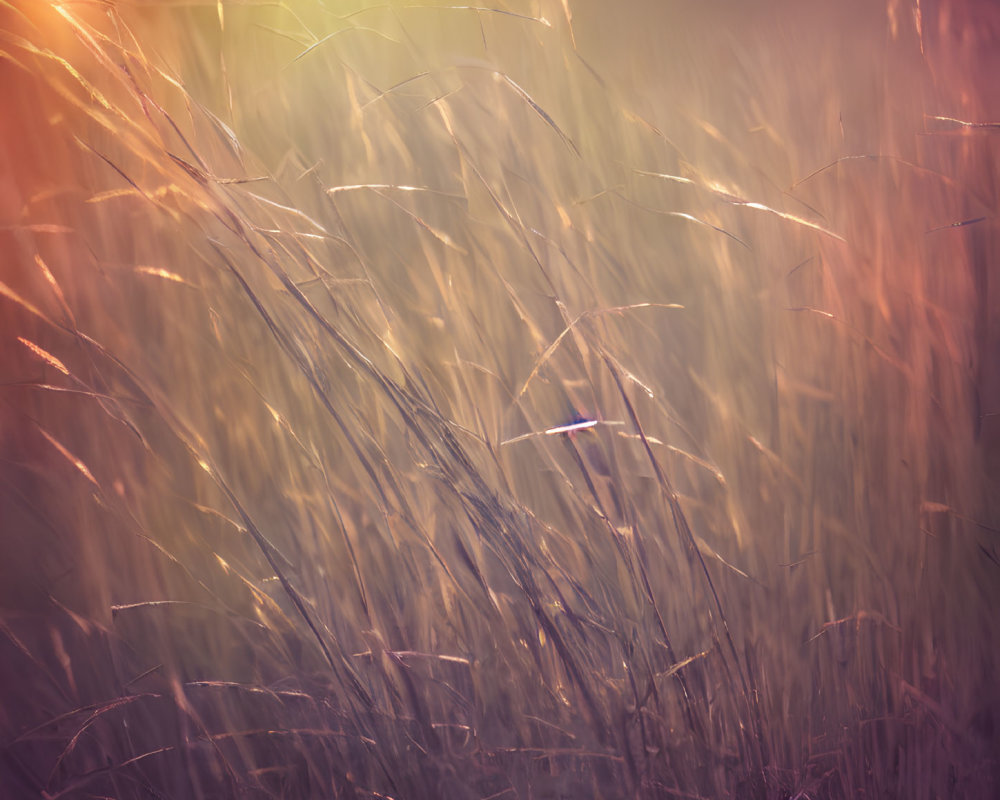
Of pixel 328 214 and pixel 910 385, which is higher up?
pixel 328 214

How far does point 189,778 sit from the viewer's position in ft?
2.20

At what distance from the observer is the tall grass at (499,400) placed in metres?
0.64

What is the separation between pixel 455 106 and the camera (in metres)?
0.64

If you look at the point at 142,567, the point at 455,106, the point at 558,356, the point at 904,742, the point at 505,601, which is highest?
the point at 455,106

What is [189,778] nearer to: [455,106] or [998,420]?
[455,106]

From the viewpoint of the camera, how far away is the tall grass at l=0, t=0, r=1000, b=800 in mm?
640

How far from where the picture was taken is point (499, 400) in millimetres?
655

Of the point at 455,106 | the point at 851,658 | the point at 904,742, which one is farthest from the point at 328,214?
the point at 904,742

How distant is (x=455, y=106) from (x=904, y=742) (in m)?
0.87

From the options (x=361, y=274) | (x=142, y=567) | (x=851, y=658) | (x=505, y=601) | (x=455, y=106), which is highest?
(x=455, y=106)

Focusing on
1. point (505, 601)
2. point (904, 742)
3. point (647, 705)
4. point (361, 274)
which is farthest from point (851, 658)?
point (361, 274)

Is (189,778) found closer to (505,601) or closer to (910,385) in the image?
(505,601)

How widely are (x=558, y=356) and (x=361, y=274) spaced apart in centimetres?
23

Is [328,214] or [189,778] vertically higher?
[328,214]
